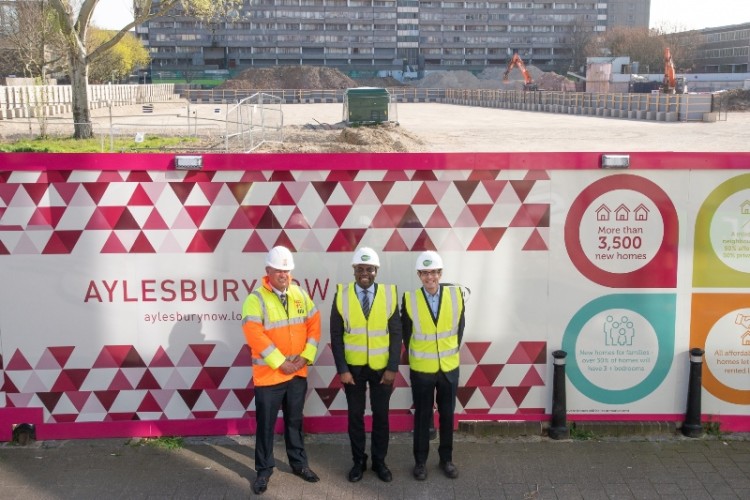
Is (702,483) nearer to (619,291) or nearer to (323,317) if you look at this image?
(619,291)

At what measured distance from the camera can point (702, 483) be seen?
5086mm

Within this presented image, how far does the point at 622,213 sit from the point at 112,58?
86.7m

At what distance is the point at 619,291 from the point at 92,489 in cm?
402

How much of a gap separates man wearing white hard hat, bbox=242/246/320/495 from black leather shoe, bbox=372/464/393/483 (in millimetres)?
426

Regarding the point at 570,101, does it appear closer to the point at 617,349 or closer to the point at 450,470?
the point at 617,349

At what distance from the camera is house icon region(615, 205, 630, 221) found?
5.76 meters

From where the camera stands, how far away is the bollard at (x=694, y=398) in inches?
226

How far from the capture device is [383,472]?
5.18 metres

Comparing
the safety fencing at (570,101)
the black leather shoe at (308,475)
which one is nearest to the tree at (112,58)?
the safety fencing at (570,101)

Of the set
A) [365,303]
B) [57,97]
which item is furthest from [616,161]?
[57,97]

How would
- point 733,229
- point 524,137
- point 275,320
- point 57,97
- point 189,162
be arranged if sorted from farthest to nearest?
point 57,97, point 524,137, point 733,229, point 189,162, point 275,320

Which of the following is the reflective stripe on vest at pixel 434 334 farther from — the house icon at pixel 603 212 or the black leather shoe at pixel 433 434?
the house icon at pixel 603 212

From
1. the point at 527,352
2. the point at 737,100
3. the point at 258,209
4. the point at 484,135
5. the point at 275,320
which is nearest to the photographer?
the point at 275,320

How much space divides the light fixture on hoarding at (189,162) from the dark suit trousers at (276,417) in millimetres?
1667
